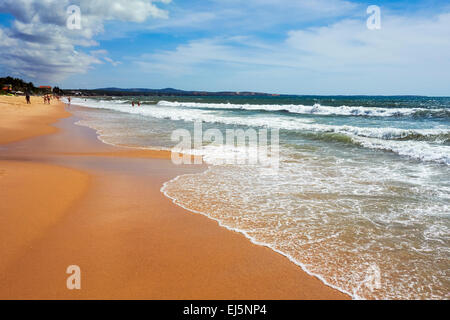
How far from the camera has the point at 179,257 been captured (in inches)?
145

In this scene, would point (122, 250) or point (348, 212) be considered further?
point (348, 212)

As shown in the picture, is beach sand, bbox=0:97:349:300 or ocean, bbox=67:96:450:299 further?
ocean, bbox=67:96:450:299

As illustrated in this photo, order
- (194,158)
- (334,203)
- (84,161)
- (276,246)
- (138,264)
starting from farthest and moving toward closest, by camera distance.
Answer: (194,158)
(84,161)
(334,203)
(276,246)
(138,264)

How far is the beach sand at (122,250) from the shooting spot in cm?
307

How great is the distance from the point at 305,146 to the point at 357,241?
8731 millimetres

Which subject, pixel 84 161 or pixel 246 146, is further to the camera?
pixel 246 146

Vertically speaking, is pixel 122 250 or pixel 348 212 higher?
pixel 348 212

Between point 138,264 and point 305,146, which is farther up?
point 305,146

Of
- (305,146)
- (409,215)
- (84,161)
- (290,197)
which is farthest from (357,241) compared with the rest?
(305,146)

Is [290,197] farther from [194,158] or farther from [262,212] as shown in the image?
[194,158]

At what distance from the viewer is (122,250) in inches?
150

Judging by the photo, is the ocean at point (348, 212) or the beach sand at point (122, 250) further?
the ocean at point (348, 212)

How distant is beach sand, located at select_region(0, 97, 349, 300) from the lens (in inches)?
121
